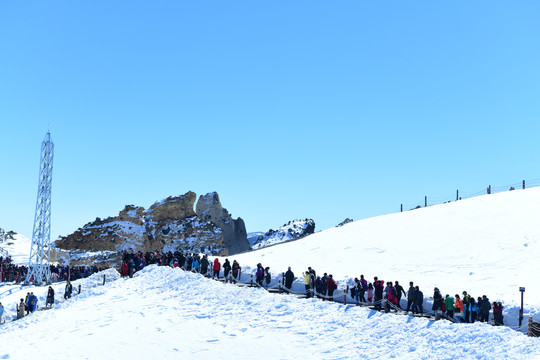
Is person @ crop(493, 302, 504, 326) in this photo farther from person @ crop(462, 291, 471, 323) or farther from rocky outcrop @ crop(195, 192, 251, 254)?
rocky outcrop @ crop(195, 192, 251, 254)

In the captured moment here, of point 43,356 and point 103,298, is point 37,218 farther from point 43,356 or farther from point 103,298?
point 43,356

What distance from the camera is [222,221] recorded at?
354 feet

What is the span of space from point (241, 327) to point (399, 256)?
1582cm

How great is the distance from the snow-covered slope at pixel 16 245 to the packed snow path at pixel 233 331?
58.0 m

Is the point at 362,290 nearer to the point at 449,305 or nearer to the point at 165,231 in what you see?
the point at 449,305

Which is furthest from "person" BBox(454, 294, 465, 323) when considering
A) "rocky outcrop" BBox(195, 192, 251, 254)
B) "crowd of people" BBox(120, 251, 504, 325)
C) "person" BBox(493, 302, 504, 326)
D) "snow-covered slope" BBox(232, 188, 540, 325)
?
"rocky outcrop" BBox(195, 192, 251, 254)

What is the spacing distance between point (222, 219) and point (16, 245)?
40.3m

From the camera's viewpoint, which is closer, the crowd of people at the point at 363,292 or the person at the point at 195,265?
the crowd of people at the point at 363,292

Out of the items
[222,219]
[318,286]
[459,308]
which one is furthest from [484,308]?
[222,219]

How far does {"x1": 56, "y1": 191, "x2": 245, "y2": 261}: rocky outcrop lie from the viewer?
3632 inches

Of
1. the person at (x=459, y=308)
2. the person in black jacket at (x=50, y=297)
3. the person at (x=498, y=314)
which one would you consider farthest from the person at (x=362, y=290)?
the person in black jacket at (x=50, y=297)

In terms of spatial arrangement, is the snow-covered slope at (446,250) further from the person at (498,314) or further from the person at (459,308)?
the person at (459,308)

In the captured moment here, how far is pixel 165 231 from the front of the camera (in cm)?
10075

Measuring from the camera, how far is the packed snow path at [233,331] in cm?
1568
